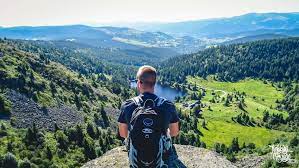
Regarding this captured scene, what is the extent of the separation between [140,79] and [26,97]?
126826 mm

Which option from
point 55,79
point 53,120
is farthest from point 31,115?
point 55,79

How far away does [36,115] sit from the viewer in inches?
4980

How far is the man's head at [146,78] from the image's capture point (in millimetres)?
16156

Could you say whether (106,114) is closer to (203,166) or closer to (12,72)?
(12,72)

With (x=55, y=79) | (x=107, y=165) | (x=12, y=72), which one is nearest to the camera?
(x=107, y=165)

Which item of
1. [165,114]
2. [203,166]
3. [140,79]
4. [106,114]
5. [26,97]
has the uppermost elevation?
[140,79]

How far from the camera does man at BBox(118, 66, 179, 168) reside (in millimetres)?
15797

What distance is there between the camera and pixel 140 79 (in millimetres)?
16453
